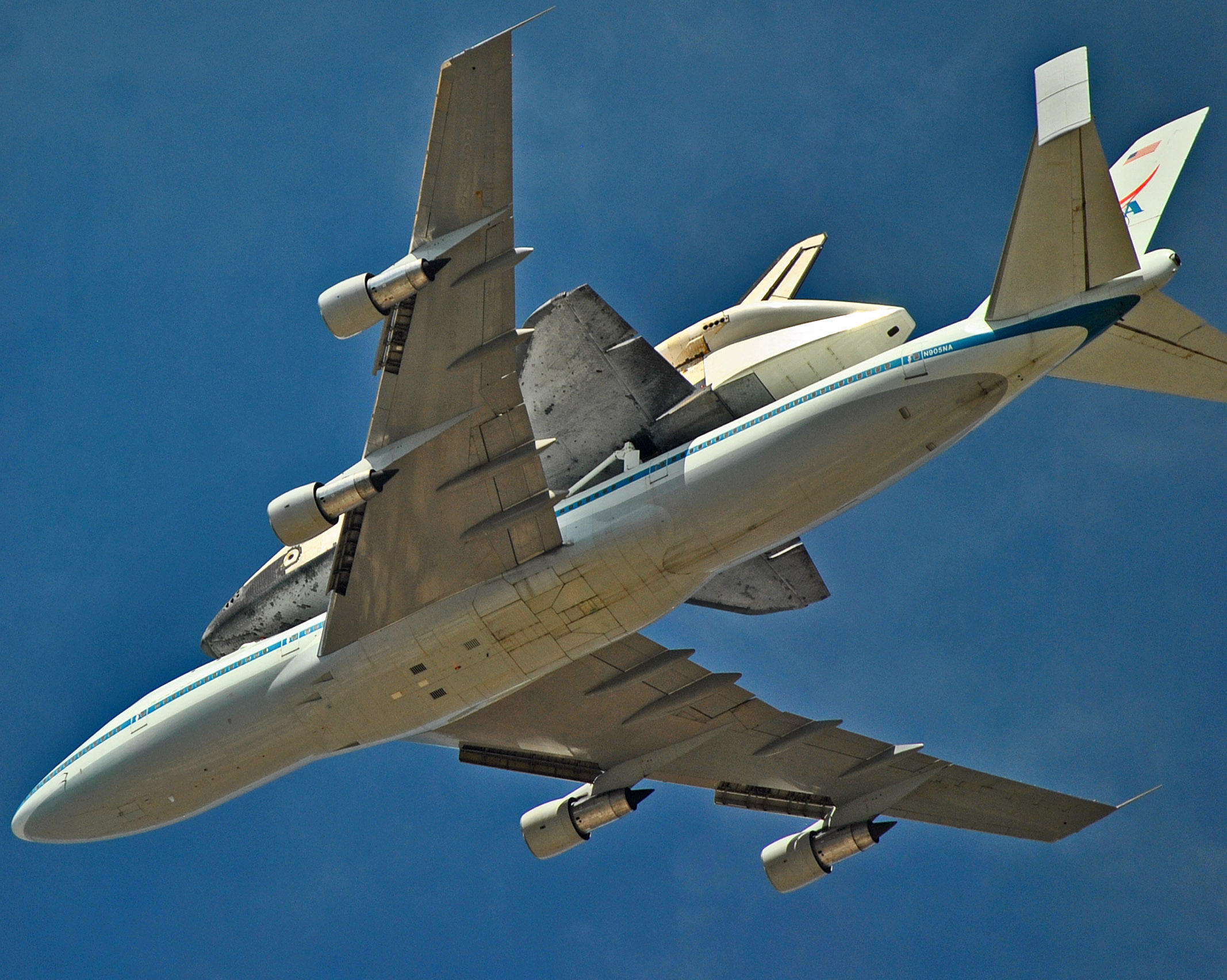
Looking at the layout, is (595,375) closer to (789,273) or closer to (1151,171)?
(789,273)

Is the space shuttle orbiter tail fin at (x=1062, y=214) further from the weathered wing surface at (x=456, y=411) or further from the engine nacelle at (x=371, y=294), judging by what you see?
the engine nacelle at (x=371, y=294)

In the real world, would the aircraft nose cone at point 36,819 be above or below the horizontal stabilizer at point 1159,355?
above

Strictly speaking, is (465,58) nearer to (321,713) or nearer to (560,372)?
(560,372)

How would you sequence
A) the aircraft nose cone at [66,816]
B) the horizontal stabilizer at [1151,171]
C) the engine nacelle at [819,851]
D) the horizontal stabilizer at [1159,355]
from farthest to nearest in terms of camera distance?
the engine nacelle at [819,851], the aircraft nose cone at [66,816], the horizontal stabilizer at [1151,171], the horizontal stabilizer at [1159,355]

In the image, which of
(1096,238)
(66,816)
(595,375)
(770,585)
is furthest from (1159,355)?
(66,816)

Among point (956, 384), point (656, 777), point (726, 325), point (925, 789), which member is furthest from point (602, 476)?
point (925, 789)

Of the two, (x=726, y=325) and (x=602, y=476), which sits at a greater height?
(x=726, y=325)

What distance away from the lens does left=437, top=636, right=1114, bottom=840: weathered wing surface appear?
27.2 m

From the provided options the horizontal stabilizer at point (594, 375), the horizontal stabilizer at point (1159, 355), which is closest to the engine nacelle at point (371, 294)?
the horizontal stabilizer at point (594, 375)

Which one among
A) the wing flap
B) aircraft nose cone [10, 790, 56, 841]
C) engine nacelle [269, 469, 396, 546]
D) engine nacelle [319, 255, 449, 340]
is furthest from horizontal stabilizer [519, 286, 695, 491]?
aircraft nose cone [10, 790, 56, 841]

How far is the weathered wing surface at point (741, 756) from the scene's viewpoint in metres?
27.2

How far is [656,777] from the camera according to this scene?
92.9 feet

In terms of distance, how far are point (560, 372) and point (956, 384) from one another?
21.3 feet

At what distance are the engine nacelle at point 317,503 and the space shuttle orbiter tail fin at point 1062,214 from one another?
942 cm
